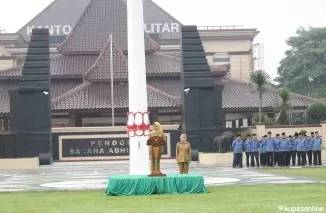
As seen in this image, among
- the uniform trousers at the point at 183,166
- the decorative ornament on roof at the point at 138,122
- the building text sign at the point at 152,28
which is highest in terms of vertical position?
the building text sign at the point at 152,28

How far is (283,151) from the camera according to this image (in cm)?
2933

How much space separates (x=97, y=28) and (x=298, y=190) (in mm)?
37340

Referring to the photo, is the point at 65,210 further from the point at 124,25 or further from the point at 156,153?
the point at 124,25

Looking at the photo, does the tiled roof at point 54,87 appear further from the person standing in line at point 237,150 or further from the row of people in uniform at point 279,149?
the row of people in uniform at point 279,149

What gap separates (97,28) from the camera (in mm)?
52719

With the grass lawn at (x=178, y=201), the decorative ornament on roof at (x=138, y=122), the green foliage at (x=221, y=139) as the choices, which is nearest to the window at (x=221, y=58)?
the green foliage at (x=221, y=139)

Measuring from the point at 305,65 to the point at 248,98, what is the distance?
20164 millimetres

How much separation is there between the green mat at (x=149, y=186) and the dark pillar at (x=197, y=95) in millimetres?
18880

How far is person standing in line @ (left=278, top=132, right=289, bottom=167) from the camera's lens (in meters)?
29.2

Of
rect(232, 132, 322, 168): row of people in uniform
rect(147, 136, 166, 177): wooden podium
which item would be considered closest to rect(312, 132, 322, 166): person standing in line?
rect(232, 132, 322, 168): row of people in uniform

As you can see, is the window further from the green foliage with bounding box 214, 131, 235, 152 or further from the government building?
the green foliage with bounding box 214, 131, 235, 152

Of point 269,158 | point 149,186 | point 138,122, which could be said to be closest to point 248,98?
point 269,158

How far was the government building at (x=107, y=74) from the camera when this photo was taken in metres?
43.6

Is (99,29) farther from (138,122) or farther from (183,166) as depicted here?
(138,122)
